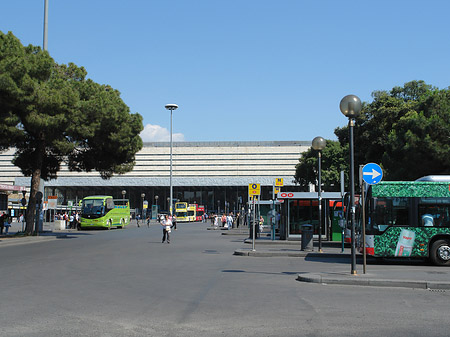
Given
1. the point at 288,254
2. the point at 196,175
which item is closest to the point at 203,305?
the point at 288,254

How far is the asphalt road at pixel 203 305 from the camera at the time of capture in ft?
22.6

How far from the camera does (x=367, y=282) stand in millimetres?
11656

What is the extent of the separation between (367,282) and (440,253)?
240 inches

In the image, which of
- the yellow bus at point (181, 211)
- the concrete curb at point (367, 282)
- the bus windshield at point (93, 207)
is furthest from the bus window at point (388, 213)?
the yellow bus at point (181, 211)

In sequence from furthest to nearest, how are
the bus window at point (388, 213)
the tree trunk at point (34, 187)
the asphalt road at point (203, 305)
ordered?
the tree trunk at point (34, 187)
the bus window at point (388, 213)
the asphalt road at point (203, 305)

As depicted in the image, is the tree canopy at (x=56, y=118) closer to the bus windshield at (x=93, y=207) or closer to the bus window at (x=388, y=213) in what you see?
the bus windshield at (x=93, y=207)

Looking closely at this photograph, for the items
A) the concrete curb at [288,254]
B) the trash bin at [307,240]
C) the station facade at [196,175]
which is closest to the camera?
the concrete curb at [288,254]

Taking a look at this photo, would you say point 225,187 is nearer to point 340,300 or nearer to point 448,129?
point 448,129

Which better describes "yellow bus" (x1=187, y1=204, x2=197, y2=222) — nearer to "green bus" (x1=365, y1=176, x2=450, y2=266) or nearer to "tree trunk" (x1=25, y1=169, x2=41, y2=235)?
"tree trunk" (x1=25, y1=169, x2=41, y2=235)

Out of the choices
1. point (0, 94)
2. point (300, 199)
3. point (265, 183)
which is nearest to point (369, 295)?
point (300, 199)

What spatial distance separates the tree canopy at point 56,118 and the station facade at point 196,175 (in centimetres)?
8610

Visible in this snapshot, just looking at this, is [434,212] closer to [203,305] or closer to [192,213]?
[203,305]

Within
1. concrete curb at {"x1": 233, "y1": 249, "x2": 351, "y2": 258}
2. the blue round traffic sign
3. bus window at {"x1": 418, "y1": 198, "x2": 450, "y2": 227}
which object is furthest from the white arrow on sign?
concrete curb at {"x1": 233, "y1": 249, "x2": 351, "y2": 258}

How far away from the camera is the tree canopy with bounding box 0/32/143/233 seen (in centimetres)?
2758
